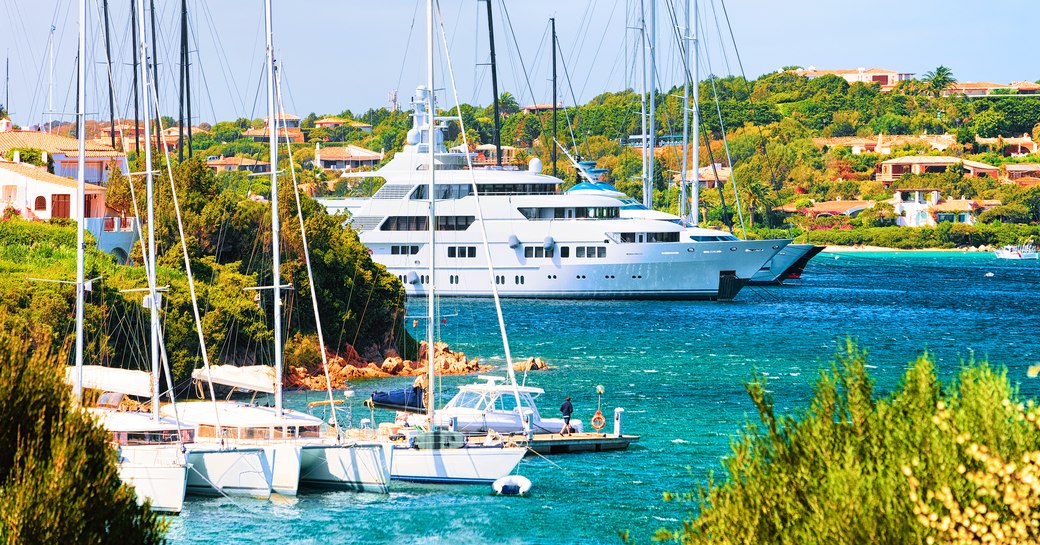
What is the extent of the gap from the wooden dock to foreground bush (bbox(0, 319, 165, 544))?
13350 mm

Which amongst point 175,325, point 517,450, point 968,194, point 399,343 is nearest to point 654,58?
point 399,343

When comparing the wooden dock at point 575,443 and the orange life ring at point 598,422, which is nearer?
the wooden dock at point 575,443

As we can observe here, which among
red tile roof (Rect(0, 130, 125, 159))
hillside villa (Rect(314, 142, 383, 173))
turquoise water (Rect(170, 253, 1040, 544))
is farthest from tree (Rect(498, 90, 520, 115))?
red tile roof (Rect(0, 130, 125, 159))

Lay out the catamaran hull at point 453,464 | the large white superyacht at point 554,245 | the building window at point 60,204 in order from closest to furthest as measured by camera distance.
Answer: the catamaran hull at point 453,464
the building window at point 60,204
the large white superyacht at point 554,245

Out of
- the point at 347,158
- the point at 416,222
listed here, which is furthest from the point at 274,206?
the point at 347,158

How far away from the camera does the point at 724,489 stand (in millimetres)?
12758

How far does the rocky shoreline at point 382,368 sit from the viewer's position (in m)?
35.7

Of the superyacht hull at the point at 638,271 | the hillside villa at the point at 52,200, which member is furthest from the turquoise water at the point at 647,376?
the hillside villa at the point at 52,200

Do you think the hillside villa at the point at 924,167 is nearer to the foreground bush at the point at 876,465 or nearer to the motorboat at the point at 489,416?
the motorboat at the point at 489,416

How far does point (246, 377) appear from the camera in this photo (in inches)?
1125

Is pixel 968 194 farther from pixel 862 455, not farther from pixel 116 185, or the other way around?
pixel 862 455

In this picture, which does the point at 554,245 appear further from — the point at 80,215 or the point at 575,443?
the point at 80,215

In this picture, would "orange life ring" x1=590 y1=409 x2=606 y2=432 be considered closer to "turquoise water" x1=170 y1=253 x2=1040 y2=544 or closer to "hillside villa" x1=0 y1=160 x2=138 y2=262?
"turquoise water" x1=170 y1=253 x2=1040 y2=544

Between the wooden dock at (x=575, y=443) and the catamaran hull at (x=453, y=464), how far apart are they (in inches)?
102
